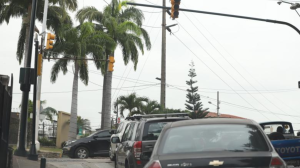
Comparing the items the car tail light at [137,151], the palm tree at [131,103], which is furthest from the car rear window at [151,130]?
the palm tree at [131,103]

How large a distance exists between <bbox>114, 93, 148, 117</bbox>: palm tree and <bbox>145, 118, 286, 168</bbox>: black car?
45.8 m

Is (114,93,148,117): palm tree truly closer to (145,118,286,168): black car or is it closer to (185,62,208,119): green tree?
(185,62,208,119): green tree

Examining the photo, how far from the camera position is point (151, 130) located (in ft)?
40.3

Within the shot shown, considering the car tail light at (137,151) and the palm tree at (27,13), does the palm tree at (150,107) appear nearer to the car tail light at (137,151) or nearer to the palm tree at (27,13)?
the palm tree at (27,13)

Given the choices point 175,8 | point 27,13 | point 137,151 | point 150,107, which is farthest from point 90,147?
point 150,107

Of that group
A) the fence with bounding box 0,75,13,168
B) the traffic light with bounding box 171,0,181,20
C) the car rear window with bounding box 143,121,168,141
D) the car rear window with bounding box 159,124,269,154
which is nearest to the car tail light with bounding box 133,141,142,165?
the car rear window with bounding box 143,121,168,141

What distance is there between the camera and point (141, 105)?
5319 cm

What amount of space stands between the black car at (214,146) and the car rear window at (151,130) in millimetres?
4506

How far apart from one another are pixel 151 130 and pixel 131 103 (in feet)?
137

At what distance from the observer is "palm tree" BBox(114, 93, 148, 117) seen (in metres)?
53.6

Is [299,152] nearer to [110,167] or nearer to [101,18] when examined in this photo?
[110,167]

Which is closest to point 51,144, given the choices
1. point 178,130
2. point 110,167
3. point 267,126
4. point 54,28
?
point 54,28

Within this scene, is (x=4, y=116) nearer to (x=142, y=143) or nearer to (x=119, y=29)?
(x=142, y=143)

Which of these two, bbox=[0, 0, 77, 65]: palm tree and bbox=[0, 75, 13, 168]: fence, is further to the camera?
bbox=[0, 0, 77, 65]: palm tree
